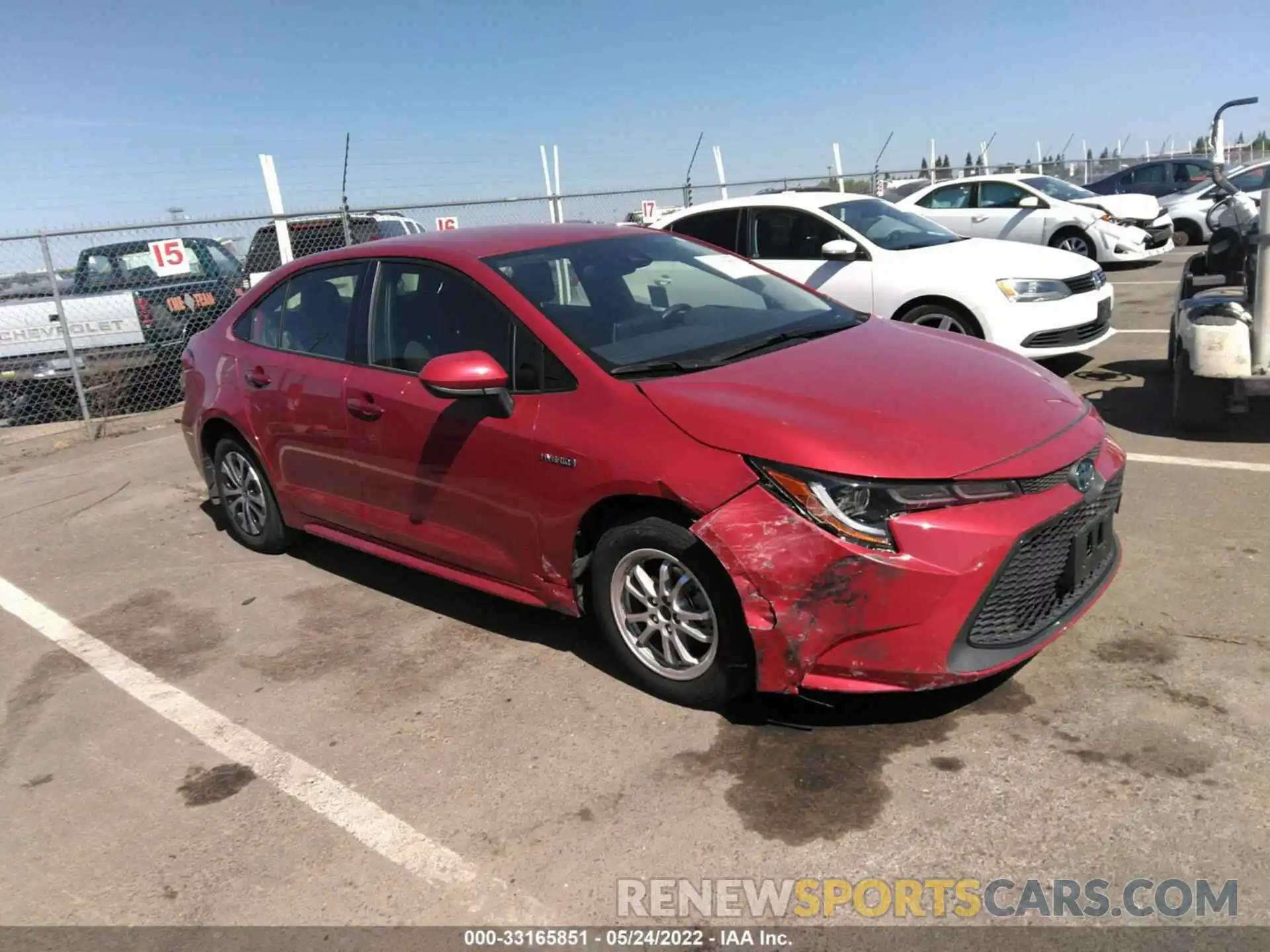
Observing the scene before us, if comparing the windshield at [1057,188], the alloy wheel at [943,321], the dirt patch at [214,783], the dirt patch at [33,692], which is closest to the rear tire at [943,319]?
the alloy wheel at [943,321]

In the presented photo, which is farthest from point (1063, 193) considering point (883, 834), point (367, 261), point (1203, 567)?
point (883, 834)

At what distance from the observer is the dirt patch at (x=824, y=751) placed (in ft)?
9.20

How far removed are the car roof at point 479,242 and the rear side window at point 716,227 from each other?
3.87 metres

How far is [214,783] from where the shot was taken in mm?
3301

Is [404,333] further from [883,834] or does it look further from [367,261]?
[883,834]

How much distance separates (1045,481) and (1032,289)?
4.74 metres

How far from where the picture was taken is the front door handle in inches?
165

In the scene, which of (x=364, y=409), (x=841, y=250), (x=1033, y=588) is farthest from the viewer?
(x=841, y=250)

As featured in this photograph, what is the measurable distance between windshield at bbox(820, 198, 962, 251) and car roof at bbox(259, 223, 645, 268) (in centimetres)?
387

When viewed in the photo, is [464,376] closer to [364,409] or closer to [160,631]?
[364,409]

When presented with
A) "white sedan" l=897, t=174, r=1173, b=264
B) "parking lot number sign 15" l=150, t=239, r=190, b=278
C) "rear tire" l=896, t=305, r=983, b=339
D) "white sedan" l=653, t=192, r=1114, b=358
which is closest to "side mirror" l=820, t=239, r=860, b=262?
"white sedan" l=653, t=192, r=1114, b=358

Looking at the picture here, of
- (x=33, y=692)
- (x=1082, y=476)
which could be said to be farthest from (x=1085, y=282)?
(x=33, y=692)

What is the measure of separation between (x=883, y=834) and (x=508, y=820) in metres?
1.10

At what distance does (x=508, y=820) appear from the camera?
2928mm
